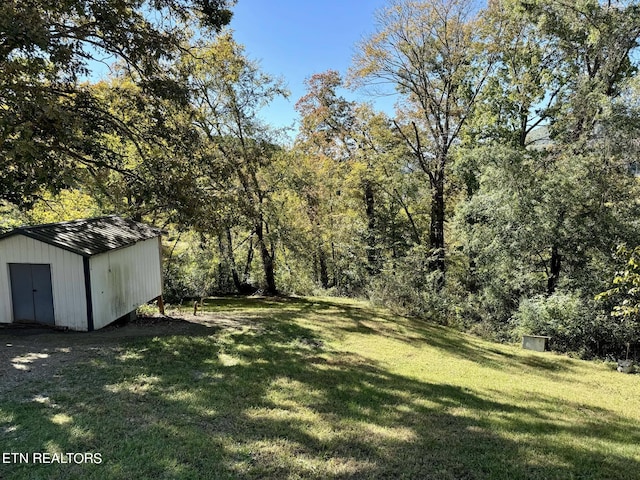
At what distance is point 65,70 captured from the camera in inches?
316

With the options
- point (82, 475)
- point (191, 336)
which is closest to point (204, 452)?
point (82, 475)

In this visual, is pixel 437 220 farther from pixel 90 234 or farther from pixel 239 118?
pixel 90 234

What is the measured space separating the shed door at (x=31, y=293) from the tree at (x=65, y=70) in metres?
1.89

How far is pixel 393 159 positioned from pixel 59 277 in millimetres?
13939

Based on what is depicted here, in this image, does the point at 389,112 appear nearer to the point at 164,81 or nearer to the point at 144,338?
the point at 164,81

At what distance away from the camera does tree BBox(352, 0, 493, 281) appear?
1541 centimetres

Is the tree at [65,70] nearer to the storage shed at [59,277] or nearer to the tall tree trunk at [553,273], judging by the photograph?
the storage shed at [59,277]

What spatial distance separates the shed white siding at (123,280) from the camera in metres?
8.80

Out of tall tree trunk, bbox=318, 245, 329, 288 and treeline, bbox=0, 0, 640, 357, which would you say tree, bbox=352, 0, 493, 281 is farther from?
tall tree trunk, bbox=318, 245, 329, 288

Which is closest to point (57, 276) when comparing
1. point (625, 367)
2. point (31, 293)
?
point (31, 293)

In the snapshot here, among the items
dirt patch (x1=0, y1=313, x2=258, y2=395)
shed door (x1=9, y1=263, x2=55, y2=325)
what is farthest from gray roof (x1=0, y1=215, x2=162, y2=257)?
dirt patch (x1=0, y1=313, x2=258, y2=395)

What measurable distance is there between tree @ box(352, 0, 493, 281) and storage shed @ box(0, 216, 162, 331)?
12.1 metres

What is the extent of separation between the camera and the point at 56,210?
16.8 m

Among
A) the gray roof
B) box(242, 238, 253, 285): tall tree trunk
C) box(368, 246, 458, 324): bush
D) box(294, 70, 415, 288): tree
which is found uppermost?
box(294, 70, 415, 288): tree
